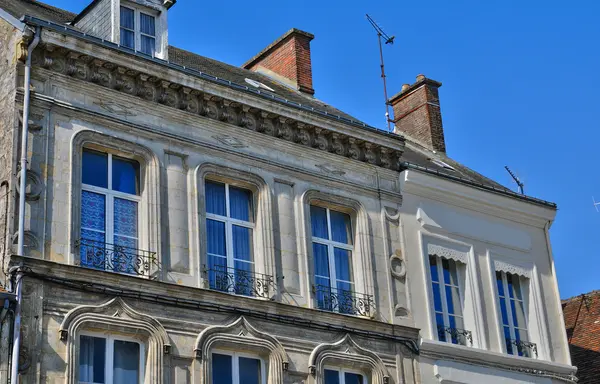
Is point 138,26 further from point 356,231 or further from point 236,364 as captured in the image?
point 236,364

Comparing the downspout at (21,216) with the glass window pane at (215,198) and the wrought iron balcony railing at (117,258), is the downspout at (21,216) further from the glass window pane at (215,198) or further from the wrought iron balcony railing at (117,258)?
the glass window pane at (215,198)

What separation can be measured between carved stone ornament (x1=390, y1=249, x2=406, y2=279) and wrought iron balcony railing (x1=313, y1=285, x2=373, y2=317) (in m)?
0.81

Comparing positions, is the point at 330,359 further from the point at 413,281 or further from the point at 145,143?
the point at 145,143

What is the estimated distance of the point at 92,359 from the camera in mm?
14359

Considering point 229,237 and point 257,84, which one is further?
point 257,84

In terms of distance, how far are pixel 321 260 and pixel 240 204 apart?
1678 mm

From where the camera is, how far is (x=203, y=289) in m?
15.6

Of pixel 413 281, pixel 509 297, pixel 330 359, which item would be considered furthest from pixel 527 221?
pixel 330 359

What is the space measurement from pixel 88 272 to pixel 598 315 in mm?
13823

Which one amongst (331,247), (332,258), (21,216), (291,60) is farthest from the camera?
(291,60)

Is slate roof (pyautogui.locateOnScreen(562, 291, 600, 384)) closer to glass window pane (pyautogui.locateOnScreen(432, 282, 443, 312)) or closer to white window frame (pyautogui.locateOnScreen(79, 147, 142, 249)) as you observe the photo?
glass window pane (pyautogui.locateOnScreen(432, 282, 443, 312))

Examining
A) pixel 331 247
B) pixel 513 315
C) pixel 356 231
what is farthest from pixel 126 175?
pixel 513 315

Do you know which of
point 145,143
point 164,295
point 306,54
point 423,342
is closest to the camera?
point 164,295

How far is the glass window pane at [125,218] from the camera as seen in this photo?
1551cm
